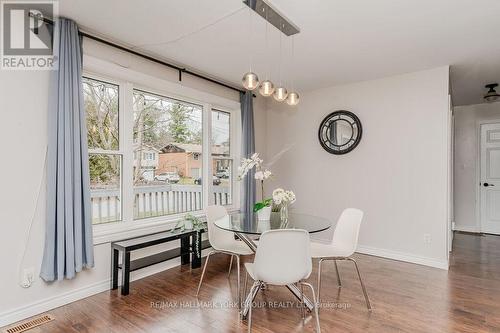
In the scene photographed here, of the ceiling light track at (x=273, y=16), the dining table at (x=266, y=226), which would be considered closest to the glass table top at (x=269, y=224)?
the dining table at (x=266, y=226)

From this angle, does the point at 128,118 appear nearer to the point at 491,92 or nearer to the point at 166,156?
the point at 166,156

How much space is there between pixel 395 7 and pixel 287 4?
86 centimetres

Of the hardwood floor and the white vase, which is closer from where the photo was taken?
the hardwood floor

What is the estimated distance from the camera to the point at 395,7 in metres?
2.28

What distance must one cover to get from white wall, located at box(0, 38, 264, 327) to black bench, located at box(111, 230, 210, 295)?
433 mm

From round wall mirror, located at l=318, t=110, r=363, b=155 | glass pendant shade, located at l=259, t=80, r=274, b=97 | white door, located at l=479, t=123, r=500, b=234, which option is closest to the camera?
glass pendant shade, located at l=259, t=80, r=274, b=97

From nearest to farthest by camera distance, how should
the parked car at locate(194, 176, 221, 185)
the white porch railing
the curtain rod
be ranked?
the curtain rod → the white porch railing → the parked car at locate(194, 176, 221, 185)

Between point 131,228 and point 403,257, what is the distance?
345cm

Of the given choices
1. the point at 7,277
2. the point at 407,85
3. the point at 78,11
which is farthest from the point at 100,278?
the point at 407,85

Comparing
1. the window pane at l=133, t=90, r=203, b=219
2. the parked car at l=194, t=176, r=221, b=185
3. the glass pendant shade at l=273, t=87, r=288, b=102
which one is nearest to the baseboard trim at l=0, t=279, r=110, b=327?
the window pane at l=133, t=90, r=203, b=219

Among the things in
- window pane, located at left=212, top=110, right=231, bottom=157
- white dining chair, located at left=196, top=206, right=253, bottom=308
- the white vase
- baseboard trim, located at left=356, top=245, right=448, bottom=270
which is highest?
window pane, located at left=212, top=110, right=231, bottom=157

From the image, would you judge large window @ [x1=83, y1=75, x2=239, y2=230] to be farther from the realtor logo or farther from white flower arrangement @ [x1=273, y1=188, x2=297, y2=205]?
white flower arrangement @ [x1=273, y1=188, x2=297, y2=205]

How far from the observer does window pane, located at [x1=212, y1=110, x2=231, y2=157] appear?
14.2 feet

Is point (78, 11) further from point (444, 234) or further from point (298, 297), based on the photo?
point (444, 234)
